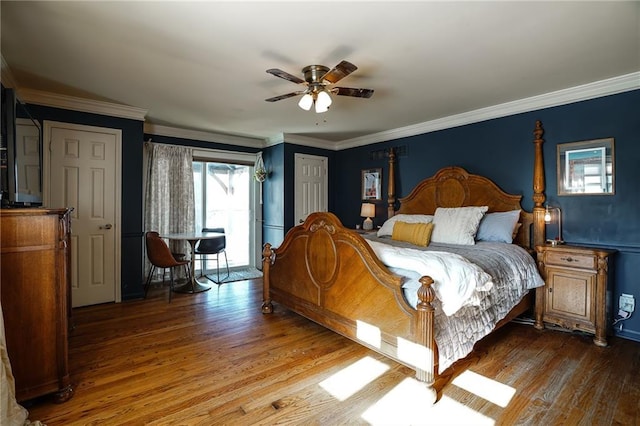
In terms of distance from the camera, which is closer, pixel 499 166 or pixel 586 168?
pixel 586 168

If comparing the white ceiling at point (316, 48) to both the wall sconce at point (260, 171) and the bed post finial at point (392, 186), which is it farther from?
the wall sconce at point (260, 171)

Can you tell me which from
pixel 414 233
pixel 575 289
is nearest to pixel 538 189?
pixel 575 289

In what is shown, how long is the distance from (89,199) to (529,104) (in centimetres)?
517

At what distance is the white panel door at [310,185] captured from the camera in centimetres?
549

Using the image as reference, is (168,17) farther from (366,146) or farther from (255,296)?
(366,146)

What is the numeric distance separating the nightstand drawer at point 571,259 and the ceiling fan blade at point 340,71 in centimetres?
253

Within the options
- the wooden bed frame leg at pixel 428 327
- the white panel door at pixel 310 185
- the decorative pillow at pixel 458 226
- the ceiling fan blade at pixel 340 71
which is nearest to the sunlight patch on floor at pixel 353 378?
the wooden bed frame leg at pixel 428 327

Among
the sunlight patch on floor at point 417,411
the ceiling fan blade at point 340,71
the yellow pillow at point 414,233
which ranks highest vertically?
the ceiling fan blade at point 340,71

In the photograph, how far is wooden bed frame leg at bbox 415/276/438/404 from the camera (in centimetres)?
191

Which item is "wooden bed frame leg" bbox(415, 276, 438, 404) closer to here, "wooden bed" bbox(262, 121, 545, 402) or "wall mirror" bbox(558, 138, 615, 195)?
"wooden bed" bbox(262, 121, 545, 402)

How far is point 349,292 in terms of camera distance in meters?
2.53

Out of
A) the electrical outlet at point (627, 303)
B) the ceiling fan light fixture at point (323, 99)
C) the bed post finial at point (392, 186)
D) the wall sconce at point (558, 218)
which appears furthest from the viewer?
the bed post finial at point (392, 186)

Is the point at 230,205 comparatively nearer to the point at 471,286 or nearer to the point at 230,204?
the point at 230,204

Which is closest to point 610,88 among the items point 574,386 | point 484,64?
point 484,64
